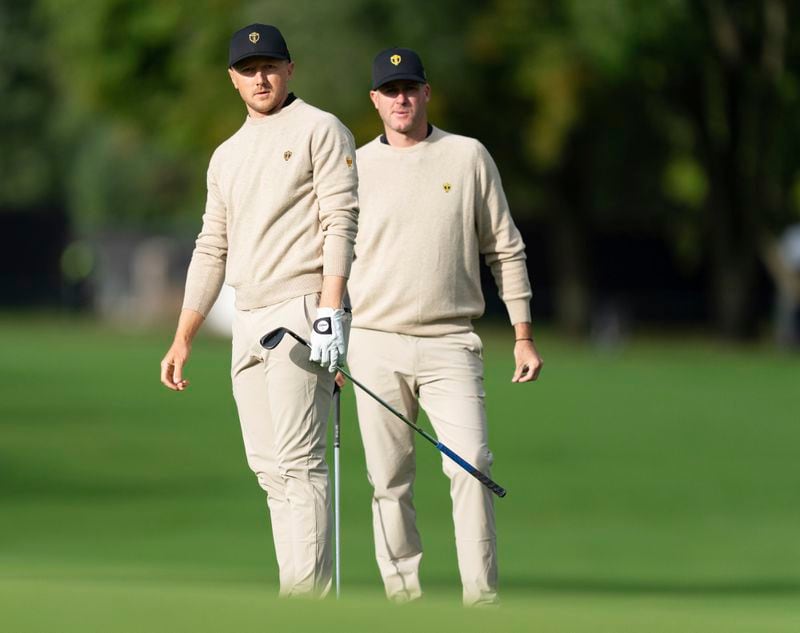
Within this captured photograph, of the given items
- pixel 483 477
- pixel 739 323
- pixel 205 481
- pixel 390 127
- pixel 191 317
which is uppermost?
pixel 390 127

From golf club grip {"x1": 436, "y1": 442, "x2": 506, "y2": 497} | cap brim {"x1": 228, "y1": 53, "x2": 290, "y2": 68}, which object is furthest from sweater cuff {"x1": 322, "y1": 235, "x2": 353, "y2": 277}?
golf club grip {"x1": 436, "y1": 442, "x2": 506, "y2": 497}

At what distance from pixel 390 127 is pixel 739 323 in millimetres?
33791

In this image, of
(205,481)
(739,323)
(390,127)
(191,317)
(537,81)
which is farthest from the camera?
(739,323)

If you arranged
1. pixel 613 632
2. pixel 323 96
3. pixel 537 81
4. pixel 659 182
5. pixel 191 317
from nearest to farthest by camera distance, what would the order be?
pixel 613 632
pixel 191 317
pixel 323 96
pixel 537 81
pixel 659 182

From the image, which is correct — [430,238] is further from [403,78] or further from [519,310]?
[403,78]

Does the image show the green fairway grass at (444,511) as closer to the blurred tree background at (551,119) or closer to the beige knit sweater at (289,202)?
the beige knit sweater at (289,202)

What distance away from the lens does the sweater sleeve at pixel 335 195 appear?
7.36m

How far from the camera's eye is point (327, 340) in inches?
283

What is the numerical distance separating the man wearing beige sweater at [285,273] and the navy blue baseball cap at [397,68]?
0.57 meters

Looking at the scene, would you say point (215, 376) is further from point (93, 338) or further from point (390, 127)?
point (390, 127)

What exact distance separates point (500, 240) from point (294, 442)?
1.34m

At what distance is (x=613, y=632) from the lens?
584 cm

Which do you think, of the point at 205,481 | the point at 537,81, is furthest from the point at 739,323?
the point at 205,481

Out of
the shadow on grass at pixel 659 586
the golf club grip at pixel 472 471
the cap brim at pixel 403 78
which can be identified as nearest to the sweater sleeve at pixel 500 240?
the cap brim at pixel 403 78
